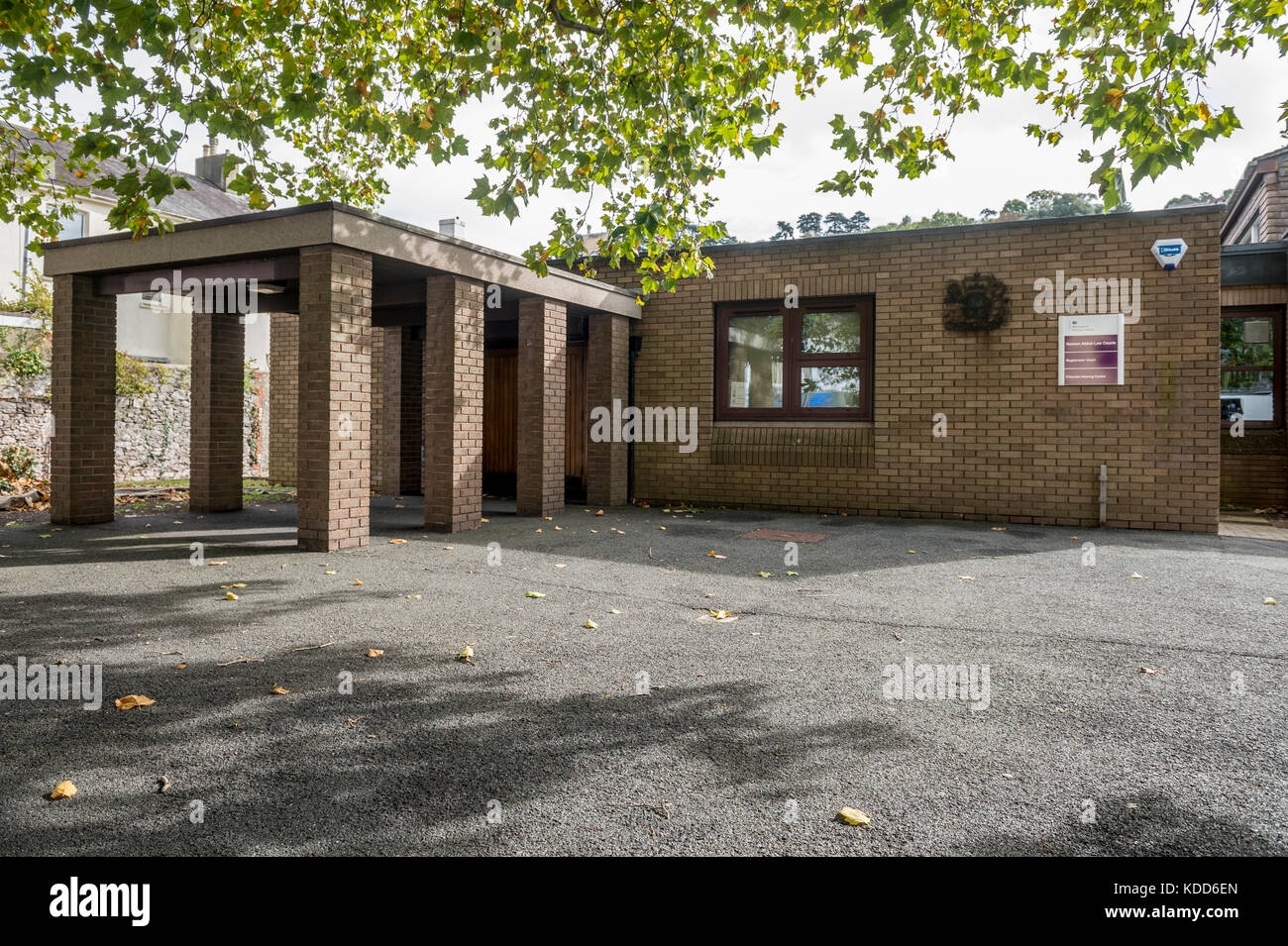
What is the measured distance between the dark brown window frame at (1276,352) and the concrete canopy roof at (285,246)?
1164 centimetres

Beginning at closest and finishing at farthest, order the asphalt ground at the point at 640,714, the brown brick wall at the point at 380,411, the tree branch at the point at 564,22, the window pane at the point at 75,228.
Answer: the asphalt ground at the point at 640,714
the tree branch at the point at 564,22
the brown brick wall at the point at 380,411
the window pane at the point at 75,228

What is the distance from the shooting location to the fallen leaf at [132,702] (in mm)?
3158

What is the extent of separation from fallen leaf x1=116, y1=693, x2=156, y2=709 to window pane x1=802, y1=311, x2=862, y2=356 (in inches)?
396

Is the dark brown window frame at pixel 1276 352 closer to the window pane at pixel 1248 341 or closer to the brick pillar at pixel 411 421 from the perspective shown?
the window pane at pixel 1248 341

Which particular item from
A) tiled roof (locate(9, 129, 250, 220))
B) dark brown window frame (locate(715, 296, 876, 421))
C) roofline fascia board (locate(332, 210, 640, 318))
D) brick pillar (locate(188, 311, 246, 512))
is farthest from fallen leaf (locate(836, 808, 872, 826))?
tiled roof (locate(9, 129, 250, 220))

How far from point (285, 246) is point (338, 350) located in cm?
115

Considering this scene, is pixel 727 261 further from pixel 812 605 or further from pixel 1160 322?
pixel 812 605

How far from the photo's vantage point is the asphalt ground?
223cm

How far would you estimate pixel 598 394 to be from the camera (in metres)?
12.2

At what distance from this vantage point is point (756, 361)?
39.7 feet

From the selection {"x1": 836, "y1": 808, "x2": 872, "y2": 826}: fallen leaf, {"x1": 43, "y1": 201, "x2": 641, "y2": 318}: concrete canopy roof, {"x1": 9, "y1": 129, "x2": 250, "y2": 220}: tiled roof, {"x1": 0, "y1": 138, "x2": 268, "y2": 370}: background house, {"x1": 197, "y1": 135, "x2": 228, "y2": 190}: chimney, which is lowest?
{"x1": 836, "y1": 808, "x2": 872, "y2": 826}: fallen leaf

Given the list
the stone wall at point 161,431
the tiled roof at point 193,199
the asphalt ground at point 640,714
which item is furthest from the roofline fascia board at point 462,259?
the tiled roof at point 193,199

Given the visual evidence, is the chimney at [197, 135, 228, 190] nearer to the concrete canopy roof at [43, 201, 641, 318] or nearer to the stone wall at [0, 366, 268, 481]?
the stone wall at [0, 366, 268, 481]
